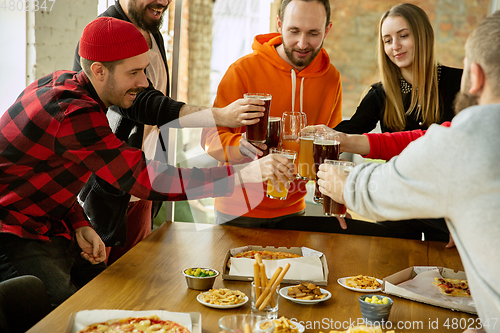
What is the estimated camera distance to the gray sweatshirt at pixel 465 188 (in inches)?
37.1

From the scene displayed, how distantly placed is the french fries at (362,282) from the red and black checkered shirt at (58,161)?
2.17 ft

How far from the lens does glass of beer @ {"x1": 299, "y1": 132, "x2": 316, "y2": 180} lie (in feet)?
5.53

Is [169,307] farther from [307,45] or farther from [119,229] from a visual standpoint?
[307,45]

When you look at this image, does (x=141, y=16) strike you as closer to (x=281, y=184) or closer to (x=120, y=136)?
(x=120, y=136)

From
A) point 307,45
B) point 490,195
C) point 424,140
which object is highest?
point 307,45

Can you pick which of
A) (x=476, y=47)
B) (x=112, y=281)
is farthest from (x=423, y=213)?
(x=112, y=281)

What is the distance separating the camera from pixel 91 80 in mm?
1904

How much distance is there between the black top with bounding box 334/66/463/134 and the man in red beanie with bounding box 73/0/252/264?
31.7 inches

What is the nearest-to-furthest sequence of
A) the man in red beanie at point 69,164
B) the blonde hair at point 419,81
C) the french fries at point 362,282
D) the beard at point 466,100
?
the beard at point 466,100 → the french fries at point 362,282 → the man in red beanie at point 69,164 → the blonde hair at point 419,81

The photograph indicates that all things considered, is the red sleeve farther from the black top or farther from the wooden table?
the wooden table

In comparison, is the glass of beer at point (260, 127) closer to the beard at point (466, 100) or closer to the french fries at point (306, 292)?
the french fries at point (306, 292)

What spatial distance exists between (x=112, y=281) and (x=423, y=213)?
104cm

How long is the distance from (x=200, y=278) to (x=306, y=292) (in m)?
0.35

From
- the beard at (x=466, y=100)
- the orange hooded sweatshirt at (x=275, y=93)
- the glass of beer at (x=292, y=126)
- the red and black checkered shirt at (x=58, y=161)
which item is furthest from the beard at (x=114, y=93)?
the beard at (x=466, y=100)
